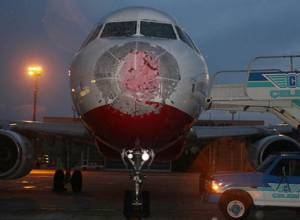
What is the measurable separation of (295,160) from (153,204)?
4.09 m

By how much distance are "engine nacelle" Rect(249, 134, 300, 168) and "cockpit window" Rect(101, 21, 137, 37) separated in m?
7.25

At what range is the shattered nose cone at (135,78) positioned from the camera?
7.30 metres

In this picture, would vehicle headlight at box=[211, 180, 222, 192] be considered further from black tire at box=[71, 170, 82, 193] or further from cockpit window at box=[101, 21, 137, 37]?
black tire at box=[71, 170, 82, 193]

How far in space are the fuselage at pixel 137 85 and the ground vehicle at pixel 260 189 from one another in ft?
6.91

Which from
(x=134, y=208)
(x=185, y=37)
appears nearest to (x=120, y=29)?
(x=185, y=37)

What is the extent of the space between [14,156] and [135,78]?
26.0 ft

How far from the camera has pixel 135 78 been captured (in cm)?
729

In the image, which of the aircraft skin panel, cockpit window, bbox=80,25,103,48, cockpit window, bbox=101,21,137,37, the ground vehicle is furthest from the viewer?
the ground vehicle

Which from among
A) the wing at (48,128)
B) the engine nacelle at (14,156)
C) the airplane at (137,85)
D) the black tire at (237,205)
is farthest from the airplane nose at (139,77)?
the engine nacelle at (14,156)

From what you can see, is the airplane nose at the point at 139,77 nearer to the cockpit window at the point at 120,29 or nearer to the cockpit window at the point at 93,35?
the cockpit window at the point at 120,29

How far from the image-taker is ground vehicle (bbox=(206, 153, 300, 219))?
1004cm

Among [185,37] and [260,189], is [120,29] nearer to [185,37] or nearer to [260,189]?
[185,37]

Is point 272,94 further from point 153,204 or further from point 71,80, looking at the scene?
point 71,80

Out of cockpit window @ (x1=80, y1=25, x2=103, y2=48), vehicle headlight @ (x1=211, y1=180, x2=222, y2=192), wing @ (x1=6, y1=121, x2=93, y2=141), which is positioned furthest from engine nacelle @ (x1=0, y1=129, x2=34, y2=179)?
vehicle headlight @ (x1=211, y1=180, x2=222, y2=192)
